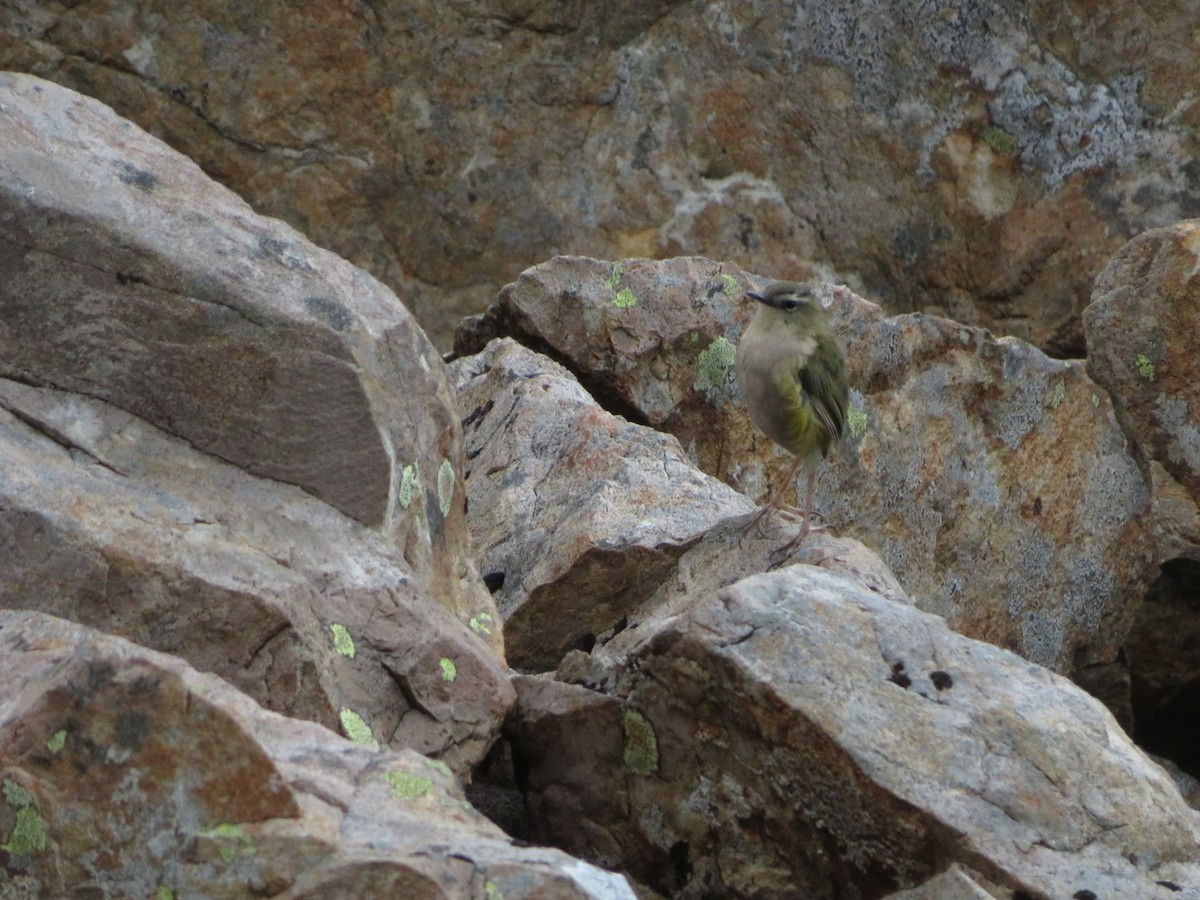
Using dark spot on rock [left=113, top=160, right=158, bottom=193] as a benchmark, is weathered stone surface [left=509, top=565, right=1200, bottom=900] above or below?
below

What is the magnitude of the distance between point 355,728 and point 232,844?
1465 mm

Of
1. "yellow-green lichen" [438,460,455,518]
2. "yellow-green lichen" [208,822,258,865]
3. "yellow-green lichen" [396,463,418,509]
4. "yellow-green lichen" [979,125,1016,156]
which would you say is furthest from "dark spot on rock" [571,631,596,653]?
"yellow-green lichen" [979,125,1016,156]

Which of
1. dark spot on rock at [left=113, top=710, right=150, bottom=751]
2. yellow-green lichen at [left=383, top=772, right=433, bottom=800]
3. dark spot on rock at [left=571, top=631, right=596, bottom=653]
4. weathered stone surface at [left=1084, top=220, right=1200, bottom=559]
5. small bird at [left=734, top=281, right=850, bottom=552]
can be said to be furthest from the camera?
weathered stone surface at [left=1084, top=220, right=1200, bottom=559]

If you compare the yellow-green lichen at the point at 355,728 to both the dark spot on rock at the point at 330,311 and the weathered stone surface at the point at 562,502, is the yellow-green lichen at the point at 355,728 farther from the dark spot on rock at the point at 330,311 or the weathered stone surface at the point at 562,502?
the weathered stone surface at the point at 562,502

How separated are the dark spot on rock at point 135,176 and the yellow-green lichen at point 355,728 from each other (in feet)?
7.13

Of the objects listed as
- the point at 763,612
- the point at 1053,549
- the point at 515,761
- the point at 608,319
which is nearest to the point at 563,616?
the point at 515,761

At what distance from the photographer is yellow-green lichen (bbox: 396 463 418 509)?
7018 mm

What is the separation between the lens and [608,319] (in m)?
10.2

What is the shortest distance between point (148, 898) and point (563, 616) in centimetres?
348

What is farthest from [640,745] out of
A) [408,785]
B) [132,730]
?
[132,730]

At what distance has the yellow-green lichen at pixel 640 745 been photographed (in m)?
6.47

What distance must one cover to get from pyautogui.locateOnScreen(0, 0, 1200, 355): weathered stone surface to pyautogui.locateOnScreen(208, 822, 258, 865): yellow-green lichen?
25.8 feet

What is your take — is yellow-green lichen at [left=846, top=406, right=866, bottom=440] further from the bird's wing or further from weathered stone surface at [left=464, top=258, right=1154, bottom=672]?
the bird's wing

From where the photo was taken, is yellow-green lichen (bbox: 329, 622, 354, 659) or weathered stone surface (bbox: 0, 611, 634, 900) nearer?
weathered stone surface (bbox: 0, 611, 634, 900)
